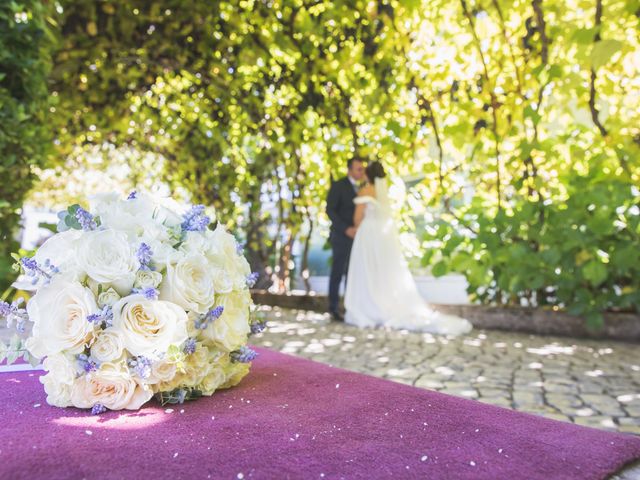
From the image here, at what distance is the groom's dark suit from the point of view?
261 inches

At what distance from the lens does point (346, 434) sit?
1419mm

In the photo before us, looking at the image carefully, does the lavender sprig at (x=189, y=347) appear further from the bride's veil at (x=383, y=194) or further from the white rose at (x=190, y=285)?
the bride's veil at (x=383, y=194)

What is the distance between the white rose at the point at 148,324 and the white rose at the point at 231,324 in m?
0.17

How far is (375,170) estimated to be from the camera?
Answer: 648 centimetres

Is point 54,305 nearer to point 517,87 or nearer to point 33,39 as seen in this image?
point 33,39

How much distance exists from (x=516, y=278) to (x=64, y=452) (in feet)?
15.3

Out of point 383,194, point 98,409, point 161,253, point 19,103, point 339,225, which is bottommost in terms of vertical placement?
point 98,409

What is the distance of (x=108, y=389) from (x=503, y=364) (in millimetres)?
2822

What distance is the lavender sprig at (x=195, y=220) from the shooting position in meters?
1.79

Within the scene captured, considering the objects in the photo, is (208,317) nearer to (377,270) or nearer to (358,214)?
(377,270)

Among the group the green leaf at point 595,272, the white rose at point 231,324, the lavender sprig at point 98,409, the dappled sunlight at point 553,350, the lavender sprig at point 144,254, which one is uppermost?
the lavender sprig at point 144,254

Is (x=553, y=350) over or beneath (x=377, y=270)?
beneath

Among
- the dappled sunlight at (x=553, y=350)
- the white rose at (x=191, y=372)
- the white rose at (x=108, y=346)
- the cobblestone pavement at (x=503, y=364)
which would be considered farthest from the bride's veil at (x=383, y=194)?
the white rose at (x=108, y=346)

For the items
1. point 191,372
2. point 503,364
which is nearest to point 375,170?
point 503,364
